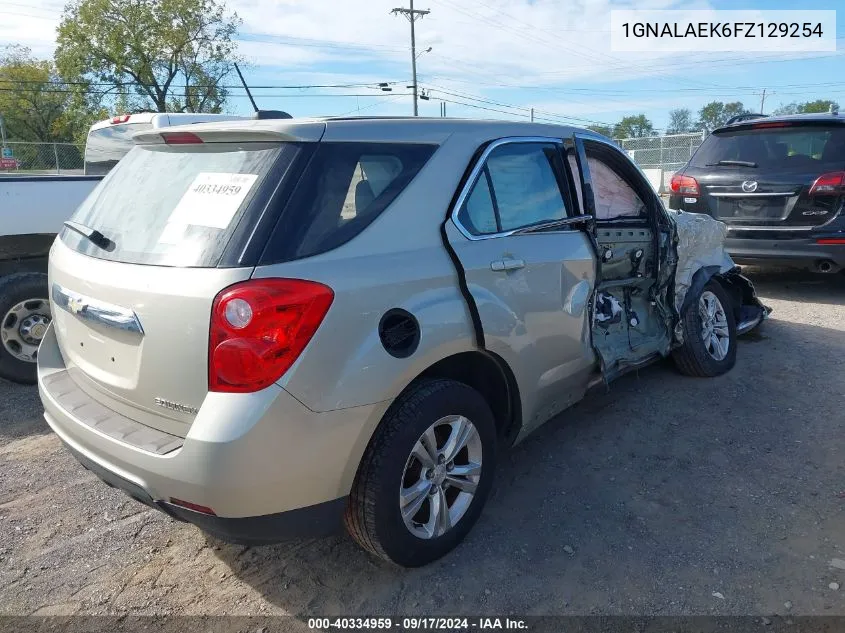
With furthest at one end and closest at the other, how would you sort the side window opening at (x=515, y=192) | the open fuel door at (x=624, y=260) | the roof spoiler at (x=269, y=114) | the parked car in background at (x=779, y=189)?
the parked car in background at (x=779, y=189) → the open fuel door at (x=624, y=260) → the roof spoiler at (x=269, y=114) → the side window opening at (x=515, y=192)

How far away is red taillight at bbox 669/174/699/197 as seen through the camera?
6.95 m

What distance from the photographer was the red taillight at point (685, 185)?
22.8 feet

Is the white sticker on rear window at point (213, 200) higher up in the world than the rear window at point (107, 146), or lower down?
lower down

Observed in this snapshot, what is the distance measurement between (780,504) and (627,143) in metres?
24.2

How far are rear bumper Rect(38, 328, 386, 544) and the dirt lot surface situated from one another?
54cm

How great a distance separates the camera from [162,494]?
7.19 feet

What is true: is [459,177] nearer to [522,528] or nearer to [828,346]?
[522,528]

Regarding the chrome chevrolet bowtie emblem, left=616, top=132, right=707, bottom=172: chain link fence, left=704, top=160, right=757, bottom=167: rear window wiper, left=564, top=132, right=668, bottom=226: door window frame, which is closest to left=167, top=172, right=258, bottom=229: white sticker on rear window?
the chrome chevrolet bowtie emblem

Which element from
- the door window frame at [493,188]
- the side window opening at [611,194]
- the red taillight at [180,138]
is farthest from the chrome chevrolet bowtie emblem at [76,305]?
the side window opening at [611,194]

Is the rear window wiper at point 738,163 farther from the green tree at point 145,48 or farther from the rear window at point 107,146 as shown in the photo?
the green tree at point 145,48

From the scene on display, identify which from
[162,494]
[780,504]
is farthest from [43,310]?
[780,504]

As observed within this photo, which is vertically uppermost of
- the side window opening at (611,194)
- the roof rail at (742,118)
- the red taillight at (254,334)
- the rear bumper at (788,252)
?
the roof rail at (742,118)

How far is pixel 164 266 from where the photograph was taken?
224 centimetres

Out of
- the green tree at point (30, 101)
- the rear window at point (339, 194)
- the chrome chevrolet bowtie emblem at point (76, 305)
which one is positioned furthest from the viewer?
the green tree at point (30, 101)
